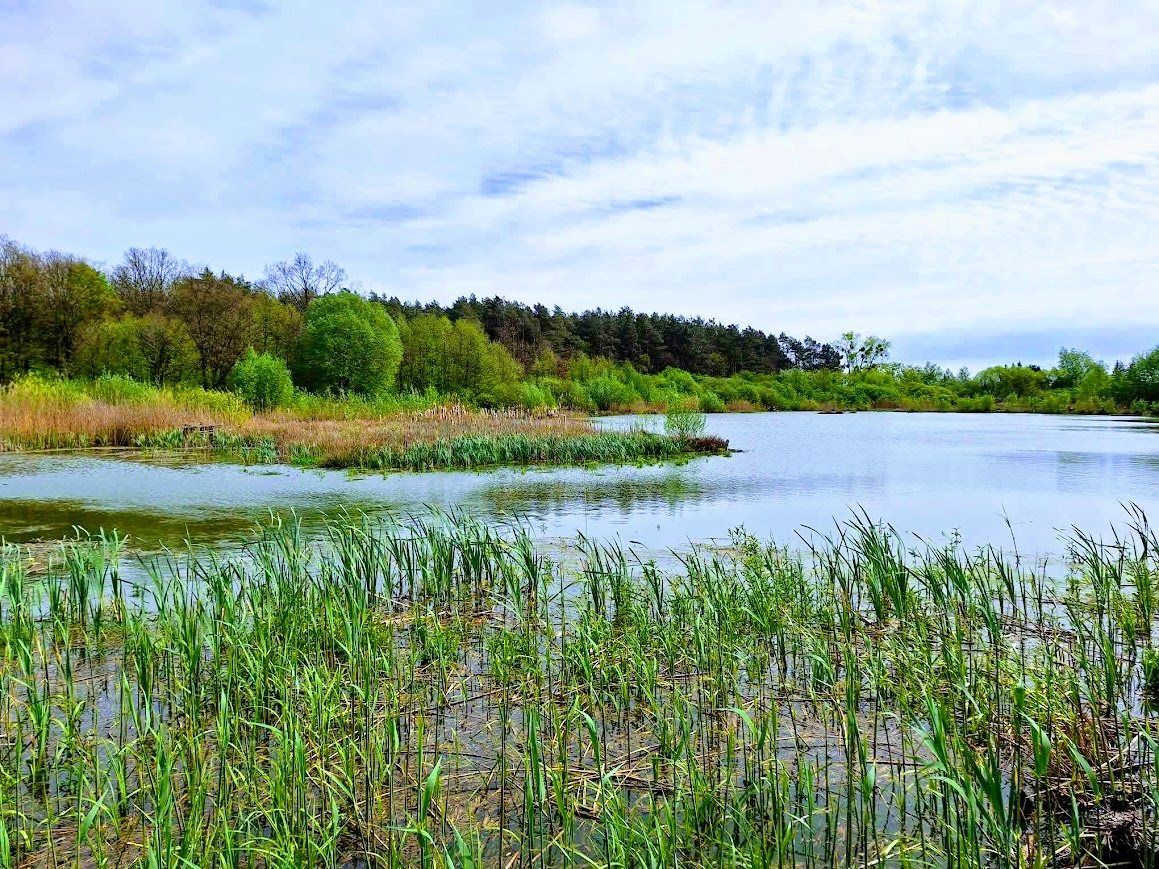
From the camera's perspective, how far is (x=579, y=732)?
309 centimetres

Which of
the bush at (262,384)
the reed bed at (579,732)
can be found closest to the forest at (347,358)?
the bush at (262,384)

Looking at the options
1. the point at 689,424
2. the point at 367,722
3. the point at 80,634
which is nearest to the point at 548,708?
the point at 367,722

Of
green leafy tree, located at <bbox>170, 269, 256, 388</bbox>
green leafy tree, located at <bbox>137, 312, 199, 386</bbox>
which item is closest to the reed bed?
green leafy tree, located at <bbox>137, 312, 199, 386</bbox>

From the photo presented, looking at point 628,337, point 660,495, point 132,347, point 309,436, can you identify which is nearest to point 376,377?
point 132,347

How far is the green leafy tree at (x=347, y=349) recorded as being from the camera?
136ft

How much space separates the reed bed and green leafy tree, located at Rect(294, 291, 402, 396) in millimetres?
37545

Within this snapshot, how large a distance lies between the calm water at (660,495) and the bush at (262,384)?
1431 cm

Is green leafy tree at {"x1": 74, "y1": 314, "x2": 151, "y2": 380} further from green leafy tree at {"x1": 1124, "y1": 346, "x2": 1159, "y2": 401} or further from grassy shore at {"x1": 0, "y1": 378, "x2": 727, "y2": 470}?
green leafy tree at {"x1": 1124, "y1": 346, "x2": 1159, "y2": 401}

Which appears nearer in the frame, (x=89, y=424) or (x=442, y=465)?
(x=442, y=465)

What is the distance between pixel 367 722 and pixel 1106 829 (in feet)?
8.31

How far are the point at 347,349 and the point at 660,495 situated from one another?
106 feet

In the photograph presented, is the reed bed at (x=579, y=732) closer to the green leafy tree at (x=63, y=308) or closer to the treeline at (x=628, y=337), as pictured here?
the green leafy tree at (x=63, y=308)

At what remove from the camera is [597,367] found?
6241 centimetres

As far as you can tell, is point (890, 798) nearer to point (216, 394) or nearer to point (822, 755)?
point (822, 755)
